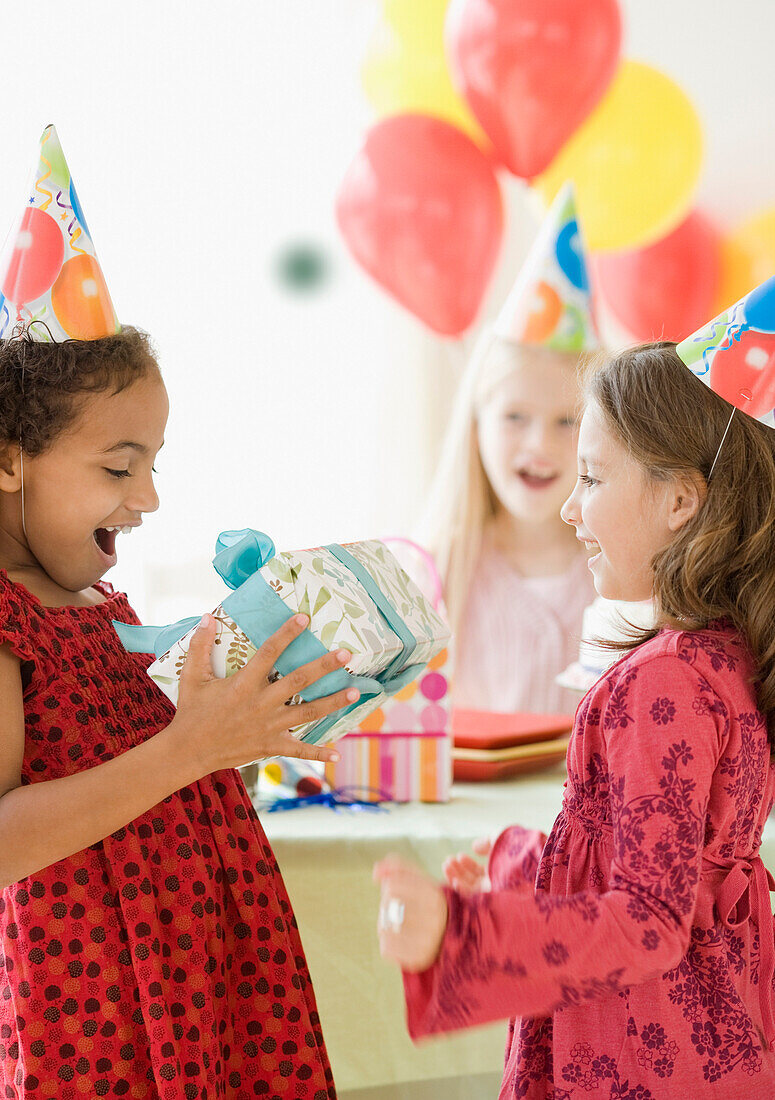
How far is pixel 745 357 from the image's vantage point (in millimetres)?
736

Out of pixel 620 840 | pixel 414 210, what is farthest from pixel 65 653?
pixel 414 210

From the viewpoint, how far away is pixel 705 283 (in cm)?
230

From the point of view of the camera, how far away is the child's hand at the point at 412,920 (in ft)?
2.11

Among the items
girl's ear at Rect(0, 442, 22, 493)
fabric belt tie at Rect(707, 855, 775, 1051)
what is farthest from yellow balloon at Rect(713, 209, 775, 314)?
girl's ear at Rect(0, 442, 22, 493)

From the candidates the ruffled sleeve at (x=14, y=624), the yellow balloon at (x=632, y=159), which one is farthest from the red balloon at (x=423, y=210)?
the ruffled sleeve at (x=14, y=624)

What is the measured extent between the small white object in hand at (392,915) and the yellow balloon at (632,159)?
1.75 metres

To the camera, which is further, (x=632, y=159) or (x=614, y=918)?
(x=632, y=159)

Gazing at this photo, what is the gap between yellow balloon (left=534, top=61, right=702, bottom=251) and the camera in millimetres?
2092

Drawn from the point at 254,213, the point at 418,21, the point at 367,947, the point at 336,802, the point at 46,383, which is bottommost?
the point at 367,947

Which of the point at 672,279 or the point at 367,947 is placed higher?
the point at 672,279

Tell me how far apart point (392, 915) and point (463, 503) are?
1.26m

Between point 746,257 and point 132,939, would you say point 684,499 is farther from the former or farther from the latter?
point 746,257

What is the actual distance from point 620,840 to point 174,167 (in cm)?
225

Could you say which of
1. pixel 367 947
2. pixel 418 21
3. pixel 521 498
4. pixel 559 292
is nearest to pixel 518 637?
pixel 521 498
